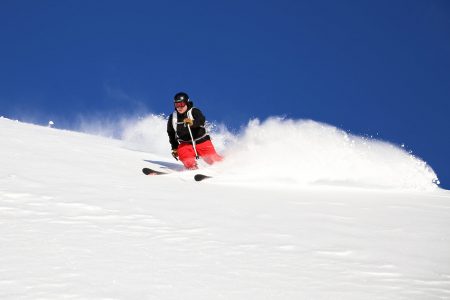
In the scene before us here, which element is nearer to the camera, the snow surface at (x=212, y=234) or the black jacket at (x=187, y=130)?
the snow surface at (x=212, y=234)

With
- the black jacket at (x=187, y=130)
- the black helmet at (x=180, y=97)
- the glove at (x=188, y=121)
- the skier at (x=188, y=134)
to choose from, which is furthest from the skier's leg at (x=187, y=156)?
the black helmet at (x=180, y=97)

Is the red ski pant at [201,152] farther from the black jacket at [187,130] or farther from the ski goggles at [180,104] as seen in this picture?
the ski goggles at [180,104]

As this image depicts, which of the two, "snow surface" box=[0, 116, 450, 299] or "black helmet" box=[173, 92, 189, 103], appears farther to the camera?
"black helmet" box=[173, 92, 189, 103]

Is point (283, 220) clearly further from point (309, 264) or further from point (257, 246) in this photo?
point (309, 264)

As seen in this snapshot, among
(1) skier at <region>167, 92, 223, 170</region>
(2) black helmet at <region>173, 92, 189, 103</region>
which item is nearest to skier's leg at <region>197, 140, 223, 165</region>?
(1) skier at <region>167, 92, 223, 170</region>

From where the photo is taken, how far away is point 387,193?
27.3ft

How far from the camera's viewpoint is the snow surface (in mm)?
2996

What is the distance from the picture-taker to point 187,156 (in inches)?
430

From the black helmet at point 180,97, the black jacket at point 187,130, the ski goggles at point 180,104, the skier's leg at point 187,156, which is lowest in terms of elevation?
the skier's leg at point 187,156

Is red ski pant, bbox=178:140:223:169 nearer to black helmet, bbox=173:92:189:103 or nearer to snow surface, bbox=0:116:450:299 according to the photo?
black helmet, bbox=173:92:189:103

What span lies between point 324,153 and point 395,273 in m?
7.03

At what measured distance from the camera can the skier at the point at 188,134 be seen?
10.8 m

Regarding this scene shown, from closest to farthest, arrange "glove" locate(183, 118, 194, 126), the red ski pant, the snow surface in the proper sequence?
the snow surface → "glove" locate(183, 118, 194, 126) → the red ski pant

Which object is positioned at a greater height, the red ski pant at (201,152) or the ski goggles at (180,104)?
the ski goggles at (180,104)
